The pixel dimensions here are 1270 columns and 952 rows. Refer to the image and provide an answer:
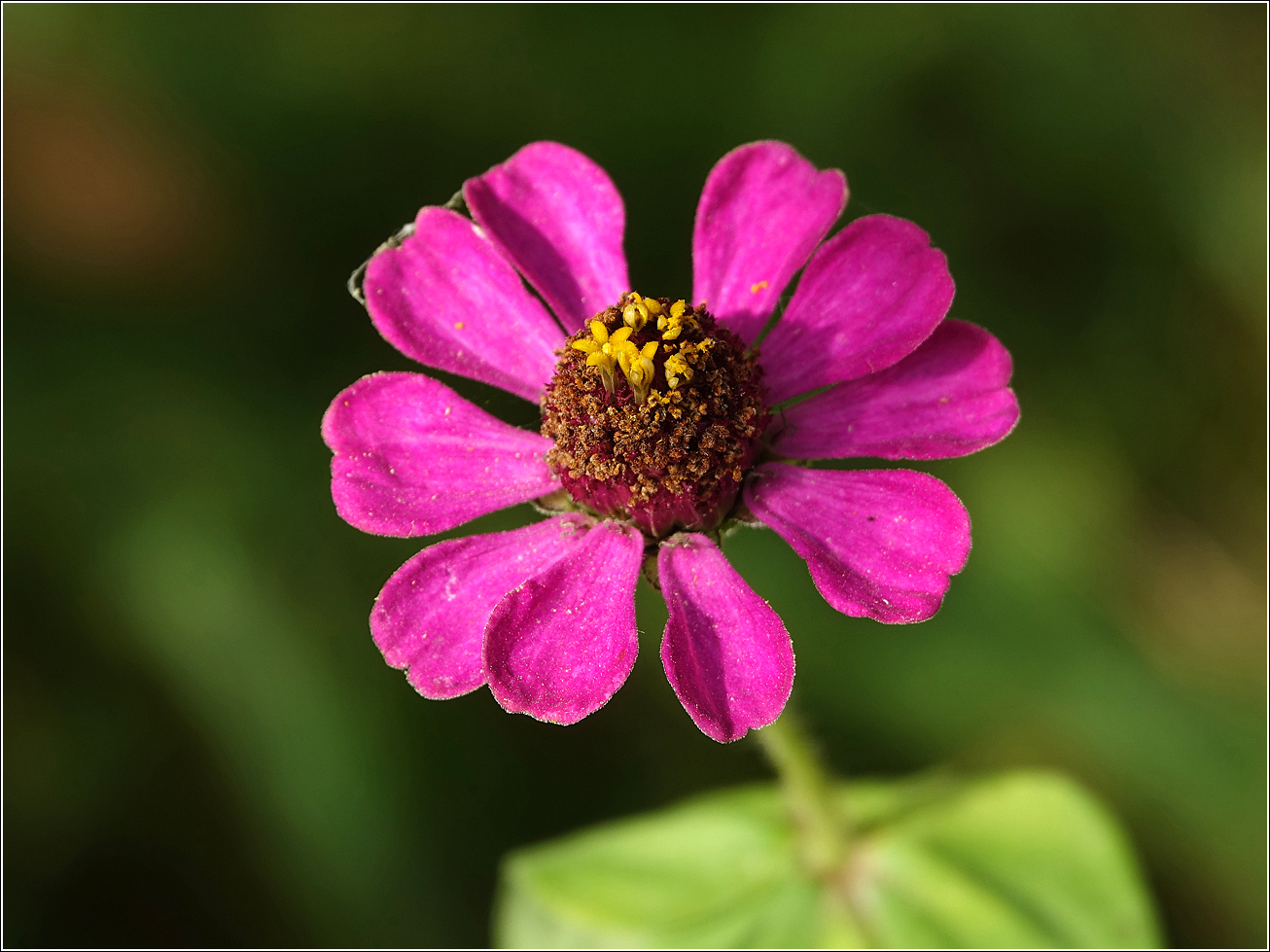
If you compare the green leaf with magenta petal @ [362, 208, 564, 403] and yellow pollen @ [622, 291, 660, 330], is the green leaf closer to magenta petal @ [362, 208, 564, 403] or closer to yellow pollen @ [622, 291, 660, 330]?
magenta petal @ [362, 208, 564, 403]

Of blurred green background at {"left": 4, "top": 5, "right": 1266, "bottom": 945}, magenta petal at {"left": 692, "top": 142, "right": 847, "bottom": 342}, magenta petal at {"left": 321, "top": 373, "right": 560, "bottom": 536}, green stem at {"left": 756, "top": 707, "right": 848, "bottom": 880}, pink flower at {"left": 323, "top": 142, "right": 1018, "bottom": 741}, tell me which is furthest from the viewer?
blurred green background at {"left": 4, "top": 5, "right": 1266, "bottom": 945}

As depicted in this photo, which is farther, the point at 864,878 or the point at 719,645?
the point at 864,878

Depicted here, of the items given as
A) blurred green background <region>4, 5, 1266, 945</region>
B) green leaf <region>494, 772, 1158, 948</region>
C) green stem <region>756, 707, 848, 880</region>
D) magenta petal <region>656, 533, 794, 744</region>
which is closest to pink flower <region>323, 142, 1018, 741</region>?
magenta petal <region>656, 533, 794, 744</region>

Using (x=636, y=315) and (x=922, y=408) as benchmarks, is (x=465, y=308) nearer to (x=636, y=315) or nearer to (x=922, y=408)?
(x=636, y=315)

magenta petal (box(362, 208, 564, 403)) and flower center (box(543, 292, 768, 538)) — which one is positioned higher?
magenta petal (box(362, 208, 564, 403))

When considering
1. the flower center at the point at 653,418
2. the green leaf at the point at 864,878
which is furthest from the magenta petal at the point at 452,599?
the green leaf at the point at 864,878

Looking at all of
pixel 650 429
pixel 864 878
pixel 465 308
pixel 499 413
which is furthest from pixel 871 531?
pixel 499 413

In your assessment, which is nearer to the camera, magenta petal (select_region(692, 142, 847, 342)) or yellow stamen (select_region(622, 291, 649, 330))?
yellow stamen (select_region(622, 291, 649, 330))
